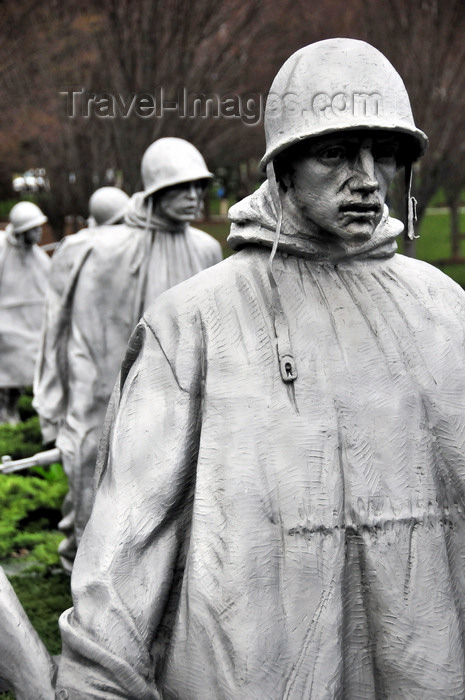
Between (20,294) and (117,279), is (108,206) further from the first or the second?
(20,294)

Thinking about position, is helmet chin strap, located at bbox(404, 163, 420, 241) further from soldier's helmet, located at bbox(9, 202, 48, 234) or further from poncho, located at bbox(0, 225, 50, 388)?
poncho, located at bbox(0, 225, 50, 388)

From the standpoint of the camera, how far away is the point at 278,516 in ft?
11.6

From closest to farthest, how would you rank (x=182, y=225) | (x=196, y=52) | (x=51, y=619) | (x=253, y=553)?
(x=253, y=553), (x=51, y=619), (x=182, y=225), (x=196, y=52)

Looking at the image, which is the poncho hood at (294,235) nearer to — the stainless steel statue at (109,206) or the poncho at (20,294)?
the stainless steel statue at (109,206)

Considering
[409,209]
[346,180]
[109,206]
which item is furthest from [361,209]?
[109,206]

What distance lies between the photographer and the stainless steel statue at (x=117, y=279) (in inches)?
392

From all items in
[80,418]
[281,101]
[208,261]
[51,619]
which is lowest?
[51,619]

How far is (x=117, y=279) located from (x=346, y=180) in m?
6.57

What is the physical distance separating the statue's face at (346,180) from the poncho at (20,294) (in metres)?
15.8

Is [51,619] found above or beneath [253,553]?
beneath

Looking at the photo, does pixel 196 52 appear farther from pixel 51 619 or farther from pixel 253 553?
pixel 253 553

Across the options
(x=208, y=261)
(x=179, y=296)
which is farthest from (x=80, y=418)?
(x=179, y=296)

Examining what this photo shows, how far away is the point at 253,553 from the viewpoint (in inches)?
137

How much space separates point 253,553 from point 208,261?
6754 millimetres
